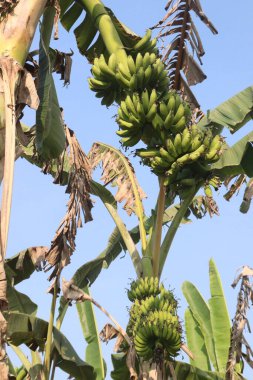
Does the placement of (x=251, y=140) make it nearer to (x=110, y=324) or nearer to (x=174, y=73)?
(x=174, y=73)

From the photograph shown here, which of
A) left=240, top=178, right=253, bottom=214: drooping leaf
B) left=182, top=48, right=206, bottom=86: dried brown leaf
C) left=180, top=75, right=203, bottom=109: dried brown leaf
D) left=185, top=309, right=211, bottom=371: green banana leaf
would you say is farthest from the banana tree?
left=185, top=309, right=211, bottom=371: green banana leaf

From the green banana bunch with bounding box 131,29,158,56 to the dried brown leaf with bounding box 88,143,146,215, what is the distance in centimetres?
100

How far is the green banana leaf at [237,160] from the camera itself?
4.35 meters

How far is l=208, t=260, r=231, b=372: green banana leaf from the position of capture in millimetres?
5977

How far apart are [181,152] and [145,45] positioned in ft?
3.24

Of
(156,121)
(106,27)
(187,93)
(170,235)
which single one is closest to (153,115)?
(156,121)

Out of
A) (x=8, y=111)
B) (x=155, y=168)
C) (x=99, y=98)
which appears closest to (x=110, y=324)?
(x=155, y=168)

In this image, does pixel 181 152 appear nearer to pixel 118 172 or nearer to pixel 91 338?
pixel 118 172

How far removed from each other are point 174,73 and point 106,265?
1714 millimetres

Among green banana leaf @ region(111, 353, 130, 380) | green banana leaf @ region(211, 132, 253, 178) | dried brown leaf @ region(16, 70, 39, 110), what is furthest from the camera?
green banana leaf @ region(111, 353, 130, 380)

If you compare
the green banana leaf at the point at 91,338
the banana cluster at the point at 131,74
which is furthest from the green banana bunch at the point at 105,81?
the green banana leaf at the point at 91,338

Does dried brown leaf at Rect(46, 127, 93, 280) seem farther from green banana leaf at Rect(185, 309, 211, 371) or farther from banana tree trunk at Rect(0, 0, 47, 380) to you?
green banana leaf at Rect(185, 309, 211, 371)

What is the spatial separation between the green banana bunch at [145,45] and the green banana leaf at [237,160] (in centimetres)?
90

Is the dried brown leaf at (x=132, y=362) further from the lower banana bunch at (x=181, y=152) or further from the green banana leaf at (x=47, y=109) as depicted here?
the green banana leaf at (x=47, y=109)
